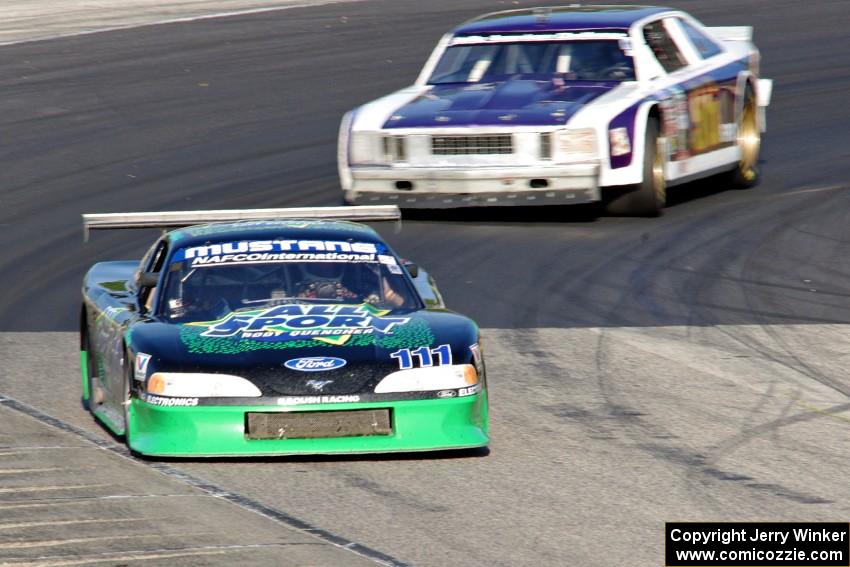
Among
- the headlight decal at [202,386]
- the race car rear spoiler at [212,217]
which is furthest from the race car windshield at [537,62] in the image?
the headlight decal at [202,386]

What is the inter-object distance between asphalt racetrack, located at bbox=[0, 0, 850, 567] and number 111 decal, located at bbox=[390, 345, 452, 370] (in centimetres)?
45

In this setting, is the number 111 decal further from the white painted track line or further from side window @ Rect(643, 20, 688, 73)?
the white painted track line

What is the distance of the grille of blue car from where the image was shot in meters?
13.4

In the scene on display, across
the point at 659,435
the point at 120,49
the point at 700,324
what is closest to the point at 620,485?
the point at 659,435

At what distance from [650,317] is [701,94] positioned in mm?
4171

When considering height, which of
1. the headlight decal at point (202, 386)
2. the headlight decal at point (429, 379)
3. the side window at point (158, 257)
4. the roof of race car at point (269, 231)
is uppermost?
the roof of race car at point (269, 231)

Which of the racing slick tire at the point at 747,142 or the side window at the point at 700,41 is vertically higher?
the side window at the point at 700,41

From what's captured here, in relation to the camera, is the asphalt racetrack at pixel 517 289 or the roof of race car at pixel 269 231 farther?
the roof of race car at pixel 269 231

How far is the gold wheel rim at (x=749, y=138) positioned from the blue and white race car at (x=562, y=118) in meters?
0.01

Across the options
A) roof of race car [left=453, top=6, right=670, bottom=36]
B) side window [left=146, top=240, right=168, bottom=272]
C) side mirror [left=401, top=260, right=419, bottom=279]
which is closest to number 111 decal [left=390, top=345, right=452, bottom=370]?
side mirror [left=401, top=260, right=419, bottom=279]

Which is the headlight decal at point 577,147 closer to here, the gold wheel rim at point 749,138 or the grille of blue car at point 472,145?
the grille of blue car at point 472,145

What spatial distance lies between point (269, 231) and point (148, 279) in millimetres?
705

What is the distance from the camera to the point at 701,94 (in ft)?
47.9

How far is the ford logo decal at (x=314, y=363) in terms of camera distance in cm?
760
